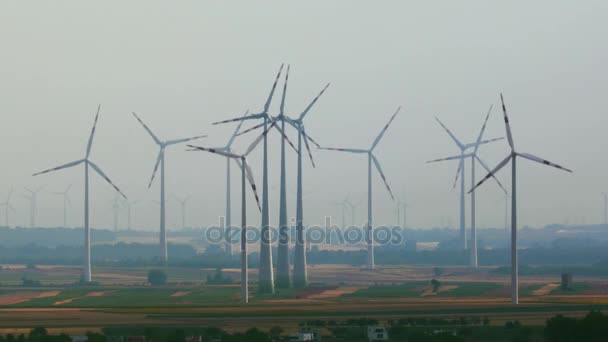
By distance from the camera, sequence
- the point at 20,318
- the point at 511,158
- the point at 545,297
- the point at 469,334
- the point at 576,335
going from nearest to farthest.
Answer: the point at 576,335
the point at 469,334
the point at 20,318
the point at 511,158
the point at 545,297

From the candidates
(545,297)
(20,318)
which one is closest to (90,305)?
(20,318)

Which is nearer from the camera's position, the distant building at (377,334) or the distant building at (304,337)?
the distant building at (304,337)

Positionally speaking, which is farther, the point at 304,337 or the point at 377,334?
the point at 377,334

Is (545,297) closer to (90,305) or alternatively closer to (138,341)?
(90,305)

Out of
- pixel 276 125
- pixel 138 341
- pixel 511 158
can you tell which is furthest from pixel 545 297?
pixel 138 341

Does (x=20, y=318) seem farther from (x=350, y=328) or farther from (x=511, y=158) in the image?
(x=511, y=158)

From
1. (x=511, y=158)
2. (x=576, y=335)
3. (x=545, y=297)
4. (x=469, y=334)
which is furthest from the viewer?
(x=545, y=297)

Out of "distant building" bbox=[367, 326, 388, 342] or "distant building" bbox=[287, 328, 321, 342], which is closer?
"distant building" bbox=[287, 328, 321, 342]

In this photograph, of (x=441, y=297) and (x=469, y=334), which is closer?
(x=469, y=334)

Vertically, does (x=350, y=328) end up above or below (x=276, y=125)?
below
